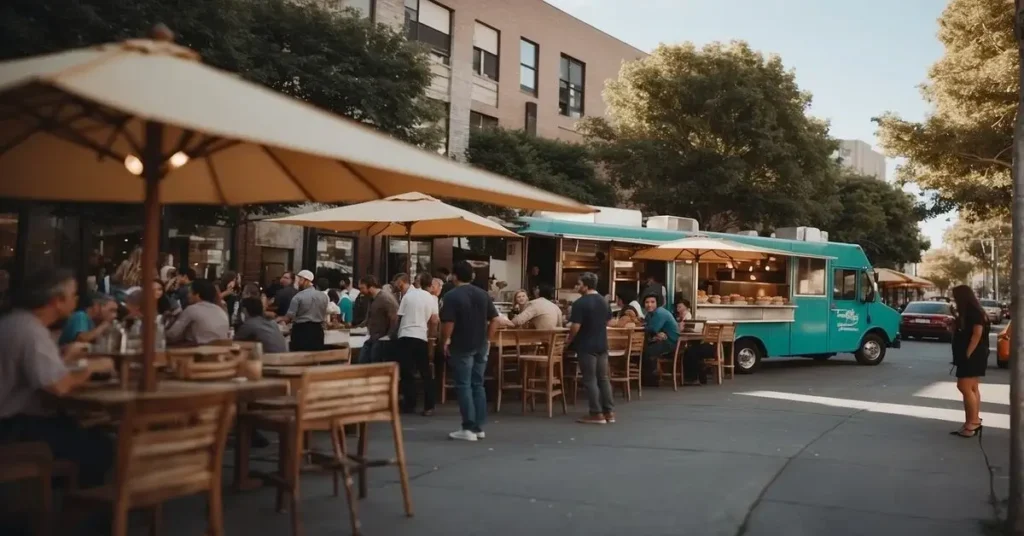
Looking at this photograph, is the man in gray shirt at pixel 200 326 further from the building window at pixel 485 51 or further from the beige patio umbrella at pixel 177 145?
the building window at pixel 485 51

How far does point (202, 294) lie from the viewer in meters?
8.18

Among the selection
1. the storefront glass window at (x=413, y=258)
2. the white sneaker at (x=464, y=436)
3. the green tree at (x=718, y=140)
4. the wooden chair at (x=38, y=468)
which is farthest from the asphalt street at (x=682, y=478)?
the green tree at (x=718, y=140)

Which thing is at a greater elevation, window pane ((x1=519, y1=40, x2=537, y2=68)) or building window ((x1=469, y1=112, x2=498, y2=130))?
window pane ((x1=519, y1=40, x2=537, y2=68))

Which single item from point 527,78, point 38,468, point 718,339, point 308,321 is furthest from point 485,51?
point 38,468

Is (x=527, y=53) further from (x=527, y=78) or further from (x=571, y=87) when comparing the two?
(x=571, y=87)

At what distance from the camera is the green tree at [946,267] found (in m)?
93.9

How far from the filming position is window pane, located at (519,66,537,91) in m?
30.5

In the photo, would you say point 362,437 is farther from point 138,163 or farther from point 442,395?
point 442,395

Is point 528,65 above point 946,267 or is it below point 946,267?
above

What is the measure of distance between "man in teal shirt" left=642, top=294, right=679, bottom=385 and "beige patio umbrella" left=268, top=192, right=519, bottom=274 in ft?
9.70

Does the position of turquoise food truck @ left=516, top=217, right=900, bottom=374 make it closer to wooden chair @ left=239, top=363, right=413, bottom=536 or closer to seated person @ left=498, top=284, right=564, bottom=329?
seated person @ left=498, top=284, right=564, bottom=329

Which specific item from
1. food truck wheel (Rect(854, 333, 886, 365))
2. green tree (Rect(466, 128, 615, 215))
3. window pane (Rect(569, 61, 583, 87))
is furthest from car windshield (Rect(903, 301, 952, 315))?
window pane (Rect(569, 61, 583, 87))

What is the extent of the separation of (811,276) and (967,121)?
18.0 feet

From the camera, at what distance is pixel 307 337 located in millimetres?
10602
